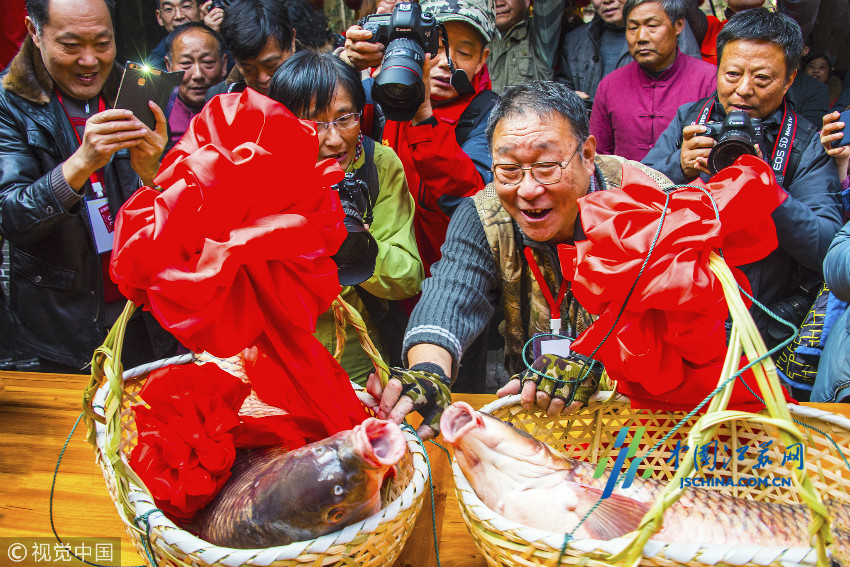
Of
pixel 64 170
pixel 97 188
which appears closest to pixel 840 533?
pixel 64 170

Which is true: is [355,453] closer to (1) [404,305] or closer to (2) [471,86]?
(1) [404,305]

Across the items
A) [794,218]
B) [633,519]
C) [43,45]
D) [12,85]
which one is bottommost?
[633,519]

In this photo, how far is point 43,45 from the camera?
174cm

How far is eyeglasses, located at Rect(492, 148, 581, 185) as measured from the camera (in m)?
1.33

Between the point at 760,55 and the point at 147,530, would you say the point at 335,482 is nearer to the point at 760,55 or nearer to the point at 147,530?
the point at 147,530

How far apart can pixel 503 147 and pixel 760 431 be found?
0.72 m

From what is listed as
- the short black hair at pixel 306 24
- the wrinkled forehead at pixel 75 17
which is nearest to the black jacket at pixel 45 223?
the wrinkled forehead at pixel 75 17

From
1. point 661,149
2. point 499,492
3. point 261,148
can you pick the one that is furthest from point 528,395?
point 661,149

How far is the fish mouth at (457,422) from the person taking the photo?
2.58 ft

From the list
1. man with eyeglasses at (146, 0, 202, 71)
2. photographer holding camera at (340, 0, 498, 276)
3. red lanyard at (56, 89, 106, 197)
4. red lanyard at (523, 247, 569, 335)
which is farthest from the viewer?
man with eyeglasses at (146, 0, 202, 71)

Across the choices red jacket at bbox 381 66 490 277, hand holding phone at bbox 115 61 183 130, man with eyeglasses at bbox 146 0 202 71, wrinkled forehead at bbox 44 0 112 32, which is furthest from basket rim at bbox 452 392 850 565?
man with eyeglasses at bbox 146 0 202 71

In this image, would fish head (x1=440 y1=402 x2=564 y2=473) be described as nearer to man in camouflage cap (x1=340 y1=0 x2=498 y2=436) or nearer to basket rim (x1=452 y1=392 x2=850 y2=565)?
basket rim (x1=452 y1=392 x2=850 y2=565)

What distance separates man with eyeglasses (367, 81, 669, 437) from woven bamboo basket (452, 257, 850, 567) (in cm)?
9

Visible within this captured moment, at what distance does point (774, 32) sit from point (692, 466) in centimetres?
163
